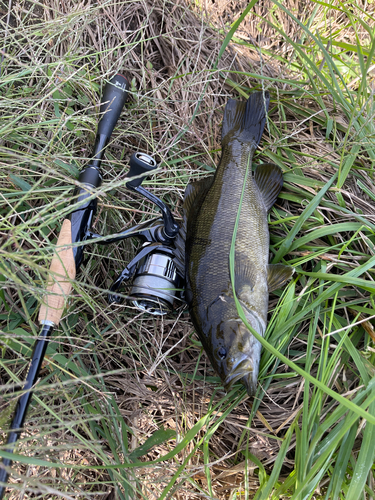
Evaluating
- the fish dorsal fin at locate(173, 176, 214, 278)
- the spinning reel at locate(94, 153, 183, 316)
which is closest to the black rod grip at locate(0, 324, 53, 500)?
the spinning reel at locate(94, 153, 183, 316)

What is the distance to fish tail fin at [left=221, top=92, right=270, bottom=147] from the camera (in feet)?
8.70

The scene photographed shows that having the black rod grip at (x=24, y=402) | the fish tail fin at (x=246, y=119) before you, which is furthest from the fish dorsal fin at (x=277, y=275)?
the black rod grip at (x=24, y=402)

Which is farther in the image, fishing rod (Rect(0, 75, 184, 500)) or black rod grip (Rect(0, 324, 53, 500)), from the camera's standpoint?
fishing rod (Rect(0, 75, 184, 500))

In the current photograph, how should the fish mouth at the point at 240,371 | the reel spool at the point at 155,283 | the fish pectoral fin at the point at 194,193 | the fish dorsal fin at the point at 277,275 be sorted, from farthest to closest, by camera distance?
the fish pectoral fin at the point at 194,193
the fish dorsal fin at the point at 277,275
the reel spool at the point at 155,283
the fish mouth at the point at 240,371

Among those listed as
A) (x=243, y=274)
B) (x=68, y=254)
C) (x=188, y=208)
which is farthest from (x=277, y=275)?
(x=68, y=254)

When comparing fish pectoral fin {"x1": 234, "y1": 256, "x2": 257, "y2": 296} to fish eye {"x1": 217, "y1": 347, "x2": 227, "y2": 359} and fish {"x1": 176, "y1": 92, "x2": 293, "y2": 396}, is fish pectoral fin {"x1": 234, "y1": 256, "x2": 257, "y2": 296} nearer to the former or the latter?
fish {"x1": 176, "y1": 92, "x2": 293, "y2": 396}

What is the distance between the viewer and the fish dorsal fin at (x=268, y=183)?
2592mm

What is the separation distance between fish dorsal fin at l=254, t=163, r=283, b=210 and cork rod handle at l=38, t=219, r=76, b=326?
141cm

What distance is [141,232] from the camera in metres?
2.30

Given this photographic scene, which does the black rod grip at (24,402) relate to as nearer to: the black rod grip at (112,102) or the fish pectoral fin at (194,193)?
the fish pectoral fin at (194,193)

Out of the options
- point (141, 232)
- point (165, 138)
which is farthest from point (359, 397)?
point (165, 138)

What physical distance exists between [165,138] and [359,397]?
2.41m

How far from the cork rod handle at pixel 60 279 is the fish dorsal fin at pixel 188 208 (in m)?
0.71

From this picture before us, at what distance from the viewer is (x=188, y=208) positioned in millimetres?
2576
